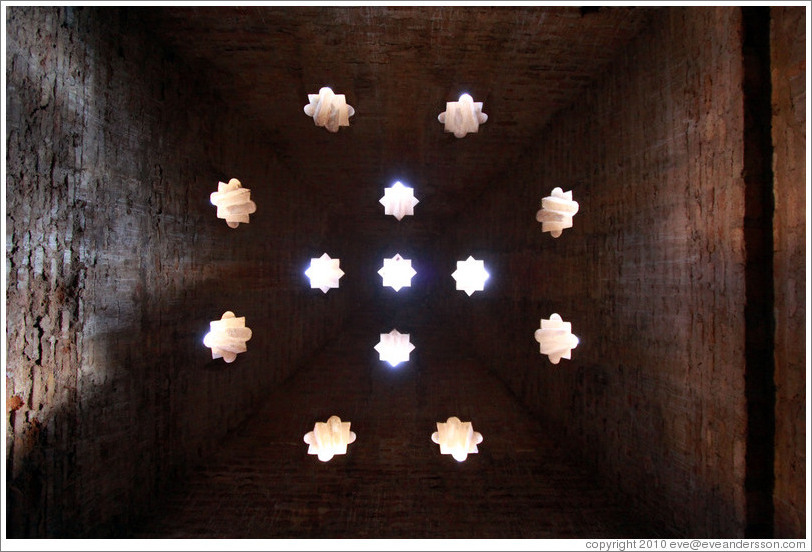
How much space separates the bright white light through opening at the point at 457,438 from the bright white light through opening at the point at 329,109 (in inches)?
180

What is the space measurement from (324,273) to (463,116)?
3.35 m

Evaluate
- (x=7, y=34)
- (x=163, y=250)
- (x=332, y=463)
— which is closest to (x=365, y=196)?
(x=163, y=250)

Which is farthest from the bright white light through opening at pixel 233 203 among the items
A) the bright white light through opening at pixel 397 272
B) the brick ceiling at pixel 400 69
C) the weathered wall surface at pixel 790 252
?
the weathered wall surface at pixel 790 252

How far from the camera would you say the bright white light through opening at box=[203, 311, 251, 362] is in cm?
559

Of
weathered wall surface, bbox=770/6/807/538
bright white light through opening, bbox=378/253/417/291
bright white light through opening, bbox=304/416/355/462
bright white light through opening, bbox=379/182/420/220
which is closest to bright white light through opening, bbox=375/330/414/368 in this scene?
bright white light through opening, bbox=378/253/417/291

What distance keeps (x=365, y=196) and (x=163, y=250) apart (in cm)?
354

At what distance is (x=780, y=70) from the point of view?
3387mm

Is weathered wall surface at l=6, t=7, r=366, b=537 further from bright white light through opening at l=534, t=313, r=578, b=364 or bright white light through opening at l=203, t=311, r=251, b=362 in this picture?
bright white light through opening at l=534, t=313, r=578, b=364

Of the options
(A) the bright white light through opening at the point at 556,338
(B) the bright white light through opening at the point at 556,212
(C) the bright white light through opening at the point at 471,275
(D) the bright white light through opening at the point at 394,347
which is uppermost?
(B) the bright white light through opening at the point at 556,212

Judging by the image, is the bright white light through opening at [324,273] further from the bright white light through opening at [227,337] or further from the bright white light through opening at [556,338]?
the bright white light through opening at [556,338]

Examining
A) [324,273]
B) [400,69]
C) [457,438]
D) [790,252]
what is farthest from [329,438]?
[790,252]

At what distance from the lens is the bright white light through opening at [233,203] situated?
567 cm

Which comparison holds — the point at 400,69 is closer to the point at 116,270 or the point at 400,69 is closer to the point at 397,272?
the point at 397,272

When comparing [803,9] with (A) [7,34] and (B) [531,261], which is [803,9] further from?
(A) [7,34]
